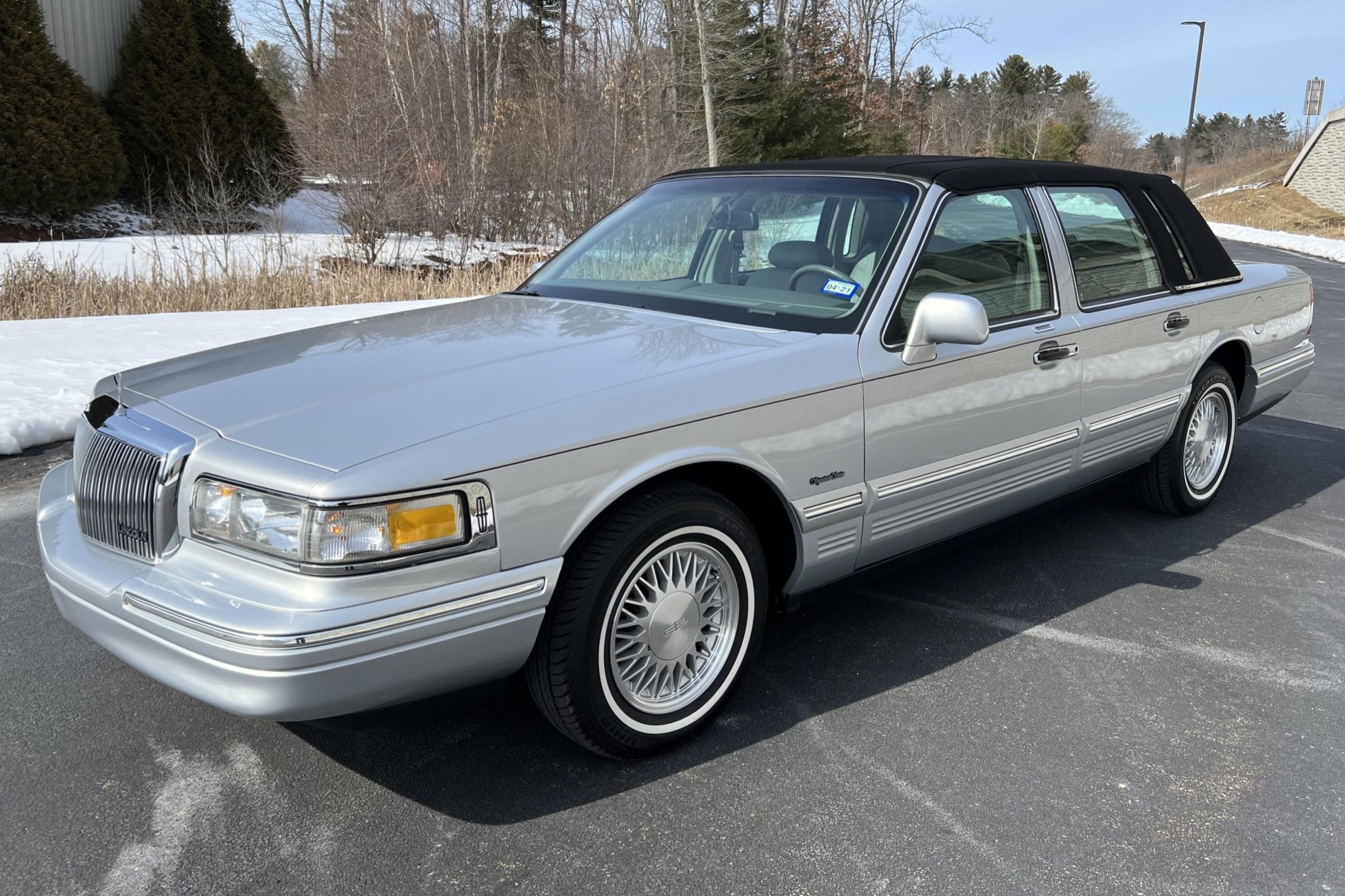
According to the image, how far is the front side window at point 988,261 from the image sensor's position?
140 inches

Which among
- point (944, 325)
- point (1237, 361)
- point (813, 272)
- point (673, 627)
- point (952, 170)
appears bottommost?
point (673, 627)

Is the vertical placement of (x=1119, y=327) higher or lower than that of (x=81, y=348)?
higher

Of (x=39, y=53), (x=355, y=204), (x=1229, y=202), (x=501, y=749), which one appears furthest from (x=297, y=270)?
(x=1229, y=202)

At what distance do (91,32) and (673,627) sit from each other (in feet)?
68.9

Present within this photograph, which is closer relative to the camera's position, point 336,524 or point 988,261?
point 336,524

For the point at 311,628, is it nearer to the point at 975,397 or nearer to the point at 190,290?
the point at 975,397

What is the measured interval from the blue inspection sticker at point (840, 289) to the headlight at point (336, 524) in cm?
153

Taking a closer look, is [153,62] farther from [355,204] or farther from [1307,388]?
[1307,388]

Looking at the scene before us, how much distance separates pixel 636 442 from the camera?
2.71 m

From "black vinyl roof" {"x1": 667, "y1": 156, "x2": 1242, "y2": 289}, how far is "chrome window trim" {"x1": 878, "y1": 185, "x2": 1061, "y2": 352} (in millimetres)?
37

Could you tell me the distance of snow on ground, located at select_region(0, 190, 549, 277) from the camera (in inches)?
464

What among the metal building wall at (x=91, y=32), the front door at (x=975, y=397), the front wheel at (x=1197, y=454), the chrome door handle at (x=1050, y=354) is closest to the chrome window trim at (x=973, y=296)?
the front door at (x=975, y=397)

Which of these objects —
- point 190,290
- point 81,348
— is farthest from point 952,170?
point 190,290

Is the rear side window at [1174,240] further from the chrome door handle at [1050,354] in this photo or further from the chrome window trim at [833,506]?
the chrome window trim at [833,506]
